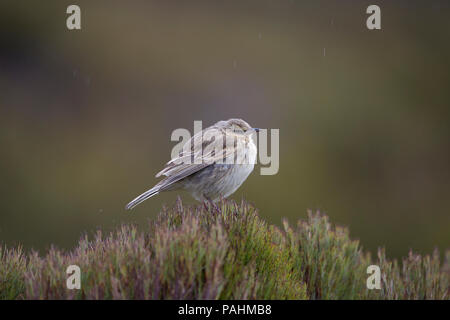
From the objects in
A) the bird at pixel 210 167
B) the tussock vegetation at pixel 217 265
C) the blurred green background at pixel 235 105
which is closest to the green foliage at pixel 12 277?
the tussock vegetation at pixel 217 265

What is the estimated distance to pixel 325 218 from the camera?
3.88 meters

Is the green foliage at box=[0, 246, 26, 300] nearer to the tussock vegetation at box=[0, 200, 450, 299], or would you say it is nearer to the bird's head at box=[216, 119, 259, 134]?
the tussock vegetation at box=[0, 200, 450, 299]

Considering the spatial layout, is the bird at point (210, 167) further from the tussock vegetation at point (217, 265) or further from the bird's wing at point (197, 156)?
the tussock vegetation at point (217, 265)

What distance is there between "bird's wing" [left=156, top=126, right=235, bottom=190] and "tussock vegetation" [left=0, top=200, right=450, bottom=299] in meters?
1.21

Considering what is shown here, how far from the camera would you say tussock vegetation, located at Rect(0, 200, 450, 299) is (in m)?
2.84

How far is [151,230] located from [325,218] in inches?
48.7

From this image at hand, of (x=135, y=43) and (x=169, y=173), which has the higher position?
(x=135, y=43)

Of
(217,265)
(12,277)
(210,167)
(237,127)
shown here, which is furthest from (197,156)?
(217,265)

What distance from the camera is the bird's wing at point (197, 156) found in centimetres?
524

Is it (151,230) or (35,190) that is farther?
(35,190)

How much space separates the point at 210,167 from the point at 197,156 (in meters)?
0.18

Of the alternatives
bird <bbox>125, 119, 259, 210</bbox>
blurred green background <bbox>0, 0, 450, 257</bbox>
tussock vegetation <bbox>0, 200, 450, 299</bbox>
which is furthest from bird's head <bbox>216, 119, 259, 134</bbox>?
blurred green background <bbox>0, 0, 450, 257</bbox>
